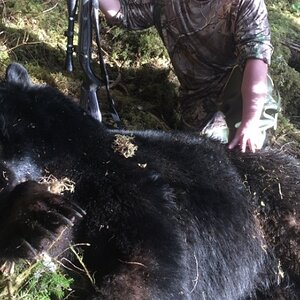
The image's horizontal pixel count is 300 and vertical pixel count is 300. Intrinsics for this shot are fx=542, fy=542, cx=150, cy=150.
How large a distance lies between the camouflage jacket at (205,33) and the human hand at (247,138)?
0.66m

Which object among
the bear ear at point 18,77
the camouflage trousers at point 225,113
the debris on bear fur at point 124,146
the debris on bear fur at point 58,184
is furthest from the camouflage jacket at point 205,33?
the debris on bear fur at point 58,184

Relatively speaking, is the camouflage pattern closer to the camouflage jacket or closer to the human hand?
the camouflage jacket

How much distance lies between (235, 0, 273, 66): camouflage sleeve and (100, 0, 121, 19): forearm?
117 cm

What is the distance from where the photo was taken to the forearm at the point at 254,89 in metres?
3.85

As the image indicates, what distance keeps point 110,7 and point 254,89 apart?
1.64 metres

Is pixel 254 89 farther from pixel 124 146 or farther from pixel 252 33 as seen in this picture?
pixel 124 146

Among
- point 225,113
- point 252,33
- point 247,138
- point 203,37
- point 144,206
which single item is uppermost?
point 252,33

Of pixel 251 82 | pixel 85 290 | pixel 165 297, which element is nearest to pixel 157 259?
pixel 165 297

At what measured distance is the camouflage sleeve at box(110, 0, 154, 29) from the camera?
16.0 ft

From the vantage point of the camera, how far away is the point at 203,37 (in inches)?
187

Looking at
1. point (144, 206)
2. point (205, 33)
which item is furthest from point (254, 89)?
point (144, 206)

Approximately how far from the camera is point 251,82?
400 centimetres

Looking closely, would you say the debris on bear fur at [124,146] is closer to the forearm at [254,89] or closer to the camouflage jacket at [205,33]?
the forearm at [254,89]

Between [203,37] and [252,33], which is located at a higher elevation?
[252,33]
